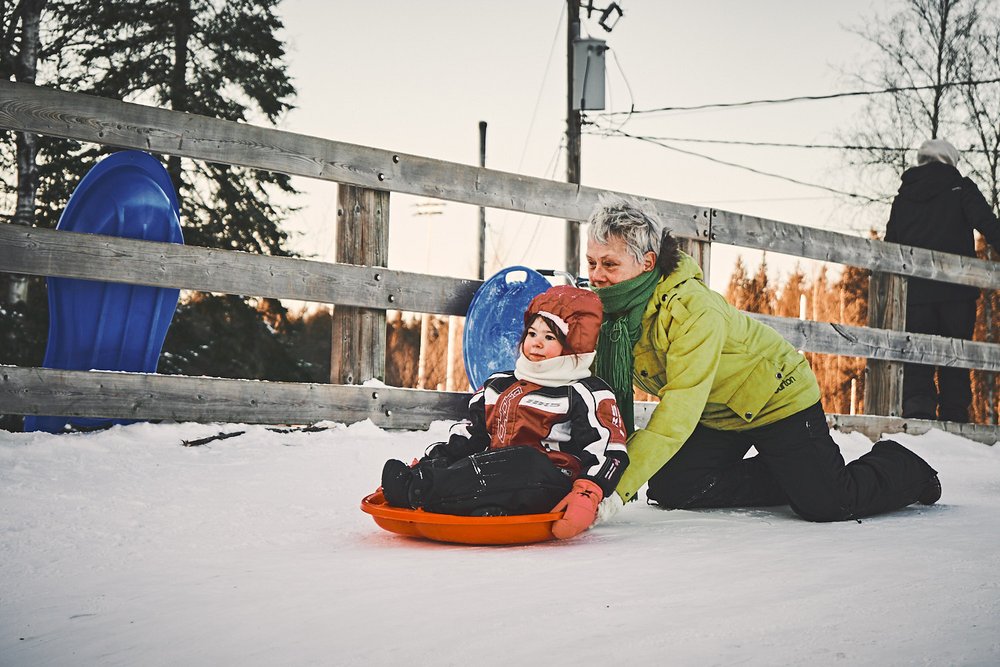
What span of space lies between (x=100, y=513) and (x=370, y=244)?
2209 millimetres

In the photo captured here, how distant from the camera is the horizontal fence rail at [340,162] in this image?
12.9 feet

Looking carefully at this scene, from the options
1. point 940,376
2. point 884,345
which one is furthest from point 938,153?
point 940,376

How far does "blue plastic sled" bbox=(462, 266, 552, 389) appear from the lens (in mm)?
4719

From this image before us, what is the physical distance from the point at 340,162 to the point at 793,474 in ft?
8.95

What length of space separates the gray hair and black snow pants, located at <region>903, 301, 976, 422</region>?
451 cm

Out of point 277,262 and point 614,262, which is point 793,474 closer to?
point 614,262

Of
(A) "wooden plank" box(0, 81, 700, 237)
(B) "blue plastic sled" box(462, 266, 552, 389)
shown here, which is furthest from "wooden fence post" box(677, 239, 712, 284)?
(B) "blue plastic sled" box(462, 266, 552, 389)

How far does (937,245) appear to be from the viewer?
21.6 ft

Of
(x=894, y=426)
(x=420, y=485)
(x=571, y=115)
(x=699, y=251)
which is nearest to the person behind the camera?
(x=420, y=485)

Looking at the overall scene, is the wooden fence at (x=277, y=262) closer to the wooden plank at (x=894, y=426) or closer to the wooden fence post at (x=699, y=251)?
the wooden fence post at (x=699, y=251)

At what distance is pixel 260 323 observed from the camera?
12.1 metres

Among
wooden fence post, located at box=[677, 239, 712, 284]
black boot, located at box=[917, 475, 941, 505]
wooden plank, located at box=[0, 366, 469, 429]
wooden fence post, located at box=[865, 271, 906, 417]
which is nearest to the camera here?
black boot, located at box=[917, 475, 941, 505]

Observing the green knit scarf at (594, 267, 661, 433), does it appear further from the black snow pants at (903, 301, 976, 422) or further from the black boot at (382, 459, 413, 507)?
the black snow pants at (903, 301, 976, 422)

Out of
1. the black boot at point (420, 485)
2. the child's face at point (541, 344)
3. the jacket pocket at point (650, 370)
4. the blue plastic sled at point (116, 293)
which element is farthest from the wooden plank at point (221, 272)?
the black boot at point (420, 485)
